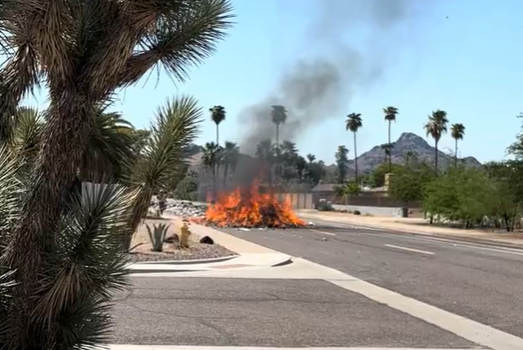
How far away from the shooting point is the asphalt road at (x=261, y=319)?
9.23 metres

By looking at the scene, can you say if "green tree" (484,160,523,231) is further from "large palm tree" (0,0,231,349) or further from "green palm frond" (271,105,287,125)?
"large palm tree" (0,0,231,349)

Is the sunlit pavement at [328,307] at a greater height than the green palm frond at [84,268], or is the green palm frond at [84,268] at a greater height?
the green palm frond at [84,268]

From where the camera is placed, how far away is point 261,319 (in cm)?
1080

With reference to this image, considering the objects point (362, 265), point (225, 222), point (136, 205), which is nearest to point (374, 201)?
point (225, 222)

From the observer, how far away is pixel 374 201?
81.9 m

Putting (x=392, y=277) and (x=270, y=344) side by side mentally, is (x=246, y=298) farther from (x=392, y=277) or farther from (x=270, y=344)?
(x=392, y=277)

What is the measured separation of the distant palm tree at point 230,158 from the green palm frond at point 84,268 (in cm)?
4097

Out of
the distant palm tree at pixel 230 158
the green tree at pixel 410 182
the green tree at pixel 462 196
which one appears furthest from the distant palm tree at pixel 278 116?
the green tree at pixel 410 182

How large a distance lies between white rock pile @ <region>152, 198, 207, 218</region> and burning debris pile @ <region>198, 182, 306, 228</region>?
13.0 m

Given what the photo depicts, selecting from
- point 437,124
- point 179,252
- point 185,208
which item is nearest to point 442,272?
point 179,252

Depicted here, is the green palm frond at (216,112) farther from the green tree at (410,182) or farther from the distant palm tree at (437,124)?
the distant palm tree at (437,124)

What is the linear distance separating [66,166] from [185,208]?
62573 mm

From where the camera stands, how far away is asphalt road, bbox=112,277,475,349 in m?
9.23

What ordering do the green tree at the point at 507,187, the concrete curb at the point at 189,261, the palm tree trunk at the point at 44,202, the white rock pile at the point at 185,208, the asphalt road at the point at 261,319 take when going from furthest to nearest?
the white rock pile at the point at 185,208, the green tree at the point at 507,187, the concrete curb at the point at 189,261, the asphalt road at the point at 261,319, the palm tree trunk at the point at 44,202
